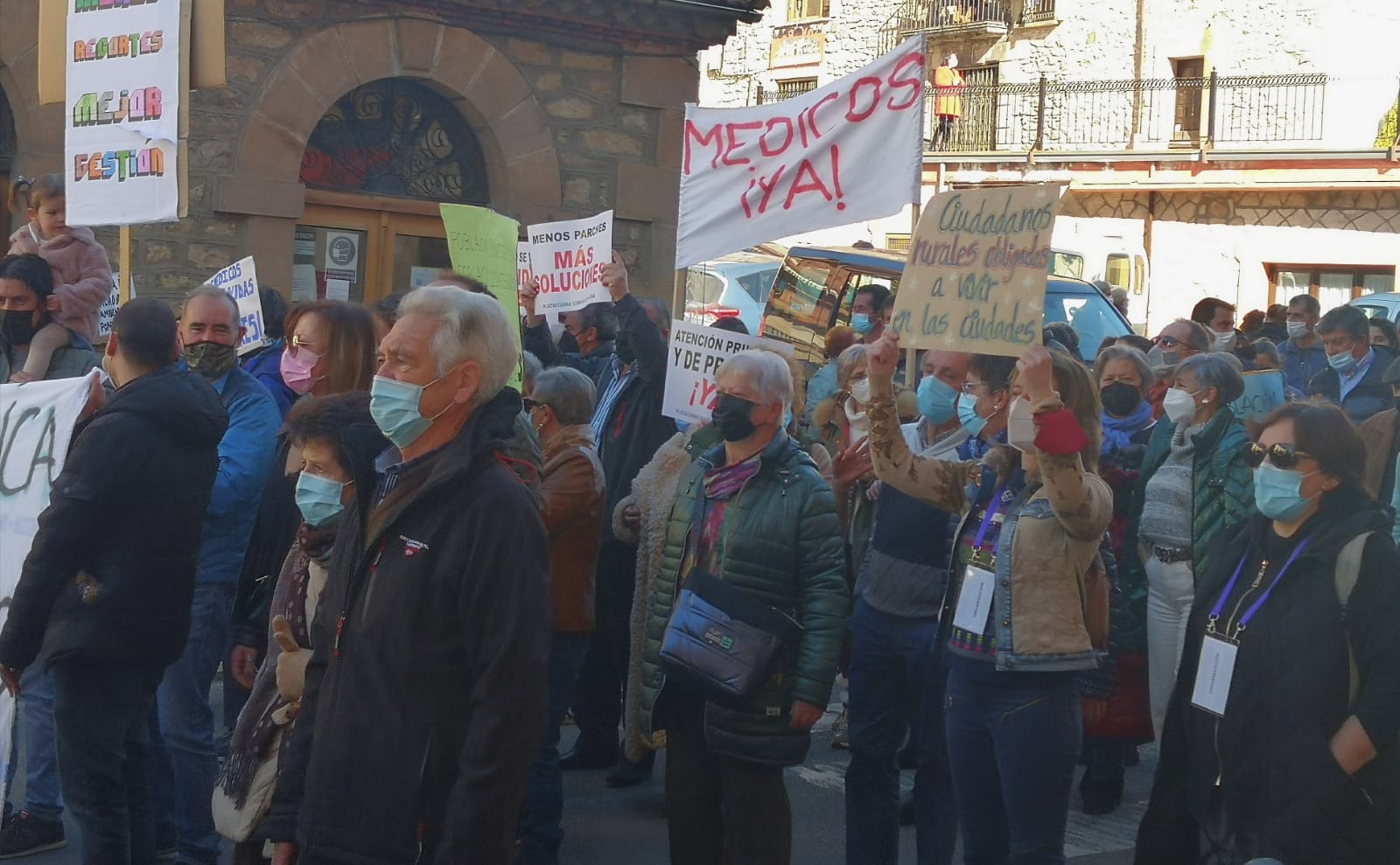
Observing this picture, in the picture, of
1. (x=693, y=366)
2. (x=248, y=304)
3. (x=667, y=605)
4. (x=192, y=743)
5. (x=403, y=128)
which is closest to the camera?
(x=667, y=605)

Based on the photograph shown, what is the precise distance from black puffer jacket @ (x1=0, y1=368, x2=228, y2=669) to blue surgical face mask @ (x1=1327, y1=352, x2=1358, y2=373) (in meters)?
8.28

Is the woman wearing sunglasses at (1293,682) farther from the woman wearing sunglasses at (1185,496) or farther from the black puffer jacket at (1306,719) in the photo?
the woman wearing sunglasses at (1185,496)

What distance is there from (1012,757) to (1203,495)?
2.57 meters

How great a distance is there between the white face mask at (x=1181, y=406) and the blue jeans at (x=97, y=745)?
4.19 m

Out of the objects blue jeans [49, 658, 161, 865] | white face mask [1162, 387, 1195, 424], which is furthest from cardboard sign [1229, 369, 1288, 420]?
blue jeans [49, 658, 161, 865]

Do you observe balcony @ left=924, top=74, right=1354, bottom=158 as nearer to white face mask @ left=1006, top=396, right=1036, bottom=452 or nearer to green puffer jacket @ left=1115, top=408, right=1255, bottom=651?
green puffer jacket @ left=1115, top=408, right=1255, bottom=651

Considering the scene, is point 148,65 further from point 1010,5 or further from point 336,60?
point 1010,5

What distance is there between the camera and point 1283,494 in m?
4.26

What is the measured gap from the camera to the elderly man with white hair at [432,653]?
10.7ft

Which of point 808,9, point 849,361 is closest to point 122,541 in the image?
point 849,361

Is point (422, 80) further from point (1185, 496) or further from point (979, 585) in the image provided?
point (979, 585)

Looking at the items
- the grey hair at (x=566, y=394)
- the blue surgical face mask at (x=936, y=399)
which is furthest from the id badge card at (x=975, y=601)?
the grey hair at (x=566, y=394)

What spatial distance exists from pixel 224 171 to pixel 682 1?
3.66 m

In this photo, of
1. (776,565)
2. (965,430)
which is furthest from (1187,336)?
(776,565)
